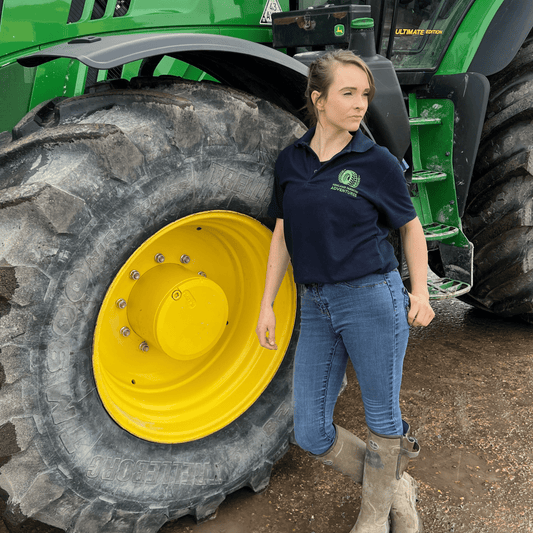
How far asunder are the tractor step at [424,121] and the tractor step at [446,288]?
32.0 inches

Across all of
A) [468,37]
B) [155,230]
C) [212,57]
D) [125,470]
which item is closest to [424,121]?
[468,37]

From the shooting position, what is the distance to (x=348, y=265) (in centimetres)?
168

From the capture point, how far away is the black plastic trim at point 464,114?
2953 millimetres

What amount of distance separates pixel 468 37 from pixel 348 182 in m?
1.92

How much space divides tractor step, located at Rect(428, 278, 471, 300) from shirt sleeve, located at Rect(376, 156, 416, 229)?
1084 mm

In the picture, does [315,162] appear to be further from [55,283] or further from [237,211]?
[55,283]

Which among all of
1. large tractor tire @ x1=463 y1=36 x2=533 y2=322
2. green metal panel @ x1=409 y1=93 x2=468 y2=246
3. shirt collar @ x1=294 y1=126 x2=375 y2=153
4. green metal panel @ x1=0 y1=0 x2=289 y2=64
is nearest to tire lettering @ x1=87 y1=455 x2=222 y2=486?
shirt collar @ x1=294 y1=126 x2=375 y2=153

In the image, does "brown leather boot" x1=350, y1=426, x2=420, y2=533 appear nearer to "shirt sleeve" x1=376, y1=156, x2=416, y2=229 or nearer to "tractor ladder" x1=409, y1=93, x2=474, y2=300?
"shirt sleeve" x1=376, y1=156, x2=416, y2=229

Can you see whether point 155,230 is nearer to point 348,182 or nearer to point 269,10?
point 348,182

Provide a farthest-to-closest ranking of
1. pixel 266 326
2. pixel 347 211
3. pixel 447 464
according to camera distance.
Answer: pixel 447 464, pixel 266 326, pixel 347 211

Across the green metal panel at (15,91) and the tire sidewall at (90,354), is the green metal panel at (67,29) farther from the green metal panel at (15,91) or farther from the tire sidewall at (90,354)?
the tire sidewall at (90,354)

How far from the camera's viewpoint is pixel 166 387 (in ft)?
7.46

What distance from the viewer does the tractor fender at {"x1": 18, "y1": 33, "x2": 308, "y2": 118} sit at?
1684 mm

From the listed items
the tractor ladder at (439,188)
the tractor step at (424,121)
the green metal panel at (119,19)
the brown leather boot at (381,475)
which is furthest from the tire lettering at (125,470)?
the tractor step at (424,121)
